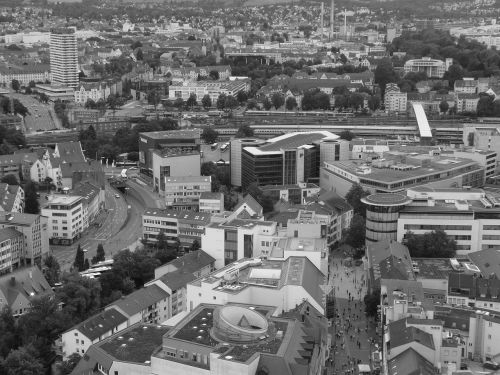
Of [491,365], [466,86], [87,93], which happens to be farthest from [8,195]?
[466,86]

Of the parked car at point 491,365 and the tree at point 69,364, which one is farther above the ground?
the parked car at point 491,365

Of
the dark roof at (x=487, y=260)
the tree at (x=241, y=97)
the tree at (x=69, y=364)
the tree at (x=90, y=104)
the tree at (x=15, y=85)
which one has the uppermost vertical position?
the tree at (x=15, y=85)

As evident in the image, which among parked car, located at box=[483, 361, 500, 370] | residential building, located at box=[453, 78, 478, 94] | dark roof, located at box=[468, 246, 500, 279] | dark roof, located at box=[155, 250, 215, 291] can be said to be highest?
residential building, located at box=[453, 78, 478, 94]

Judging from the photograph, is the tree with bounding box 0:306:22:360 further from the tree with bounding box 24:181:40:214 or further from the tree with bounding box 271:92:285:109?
the tree with bounding box 271:92:285:109

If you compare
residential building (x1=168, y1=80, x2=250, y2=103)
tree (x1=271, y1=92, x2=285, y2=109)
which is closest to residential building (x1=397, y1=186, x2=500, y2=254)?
tree (x1=271, y1=92, x2=285, y2=109)

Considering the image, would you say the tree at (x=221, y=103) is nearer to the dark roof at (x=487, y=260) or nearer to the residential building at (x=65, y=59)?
the residential building at (x=65, y=59)

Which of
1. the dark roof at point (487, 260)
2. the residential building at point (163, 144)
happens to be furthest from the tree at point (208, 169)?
the dark roof at point (487, 260)

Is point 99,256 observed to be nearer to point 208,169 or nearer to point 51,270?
point 51,270
